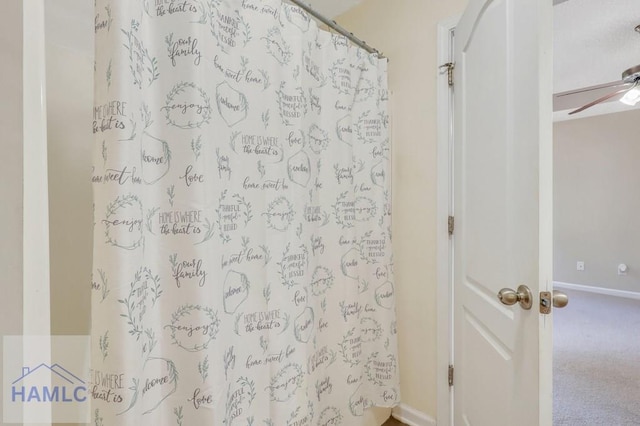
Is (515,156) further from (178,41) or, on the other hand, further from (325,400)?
(325,400)

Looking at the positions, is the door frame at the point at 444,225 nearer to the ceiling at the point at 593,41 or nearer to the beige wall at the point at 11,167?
the ceiling at the point at 593,41

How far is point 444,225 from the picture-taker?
5.17 feet

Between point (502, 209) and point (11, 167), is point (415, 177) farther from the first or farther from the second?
point (11, 167)

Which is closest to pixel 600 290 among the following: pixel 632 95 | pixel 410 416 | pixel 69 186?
pixel 632 95

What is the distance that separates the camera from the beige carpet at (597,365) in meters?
1.89

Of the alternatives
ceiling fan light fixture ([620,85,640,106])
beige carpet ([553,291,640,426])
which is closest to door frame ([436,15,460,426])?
beige carpet ([553,291,640,426])

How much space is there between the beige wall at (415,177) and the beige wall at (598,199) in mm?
4223

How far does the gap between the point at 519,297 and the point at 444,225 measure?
692 millimetres

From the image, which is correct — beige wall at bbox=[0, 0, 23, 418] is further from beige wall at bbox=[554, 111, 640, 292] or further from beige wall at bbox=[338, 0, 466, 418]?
beige wall at bbox=[554, 111, 640, 292]

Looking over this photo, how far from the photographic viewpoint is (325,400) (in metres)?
1.38

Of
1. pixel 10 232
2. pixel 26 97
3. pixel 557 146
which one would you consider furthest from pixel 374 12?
pixel 557 146

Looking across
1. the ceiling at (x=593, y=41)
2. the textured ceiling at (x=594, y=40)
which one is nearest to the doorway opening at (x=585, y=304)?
the ceiling at (x=593, y=41)

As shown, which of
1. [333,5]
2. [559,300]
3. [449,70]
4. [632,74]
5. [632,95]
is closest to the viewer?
[559,300]

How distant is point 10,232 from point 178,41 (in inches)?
26.8
